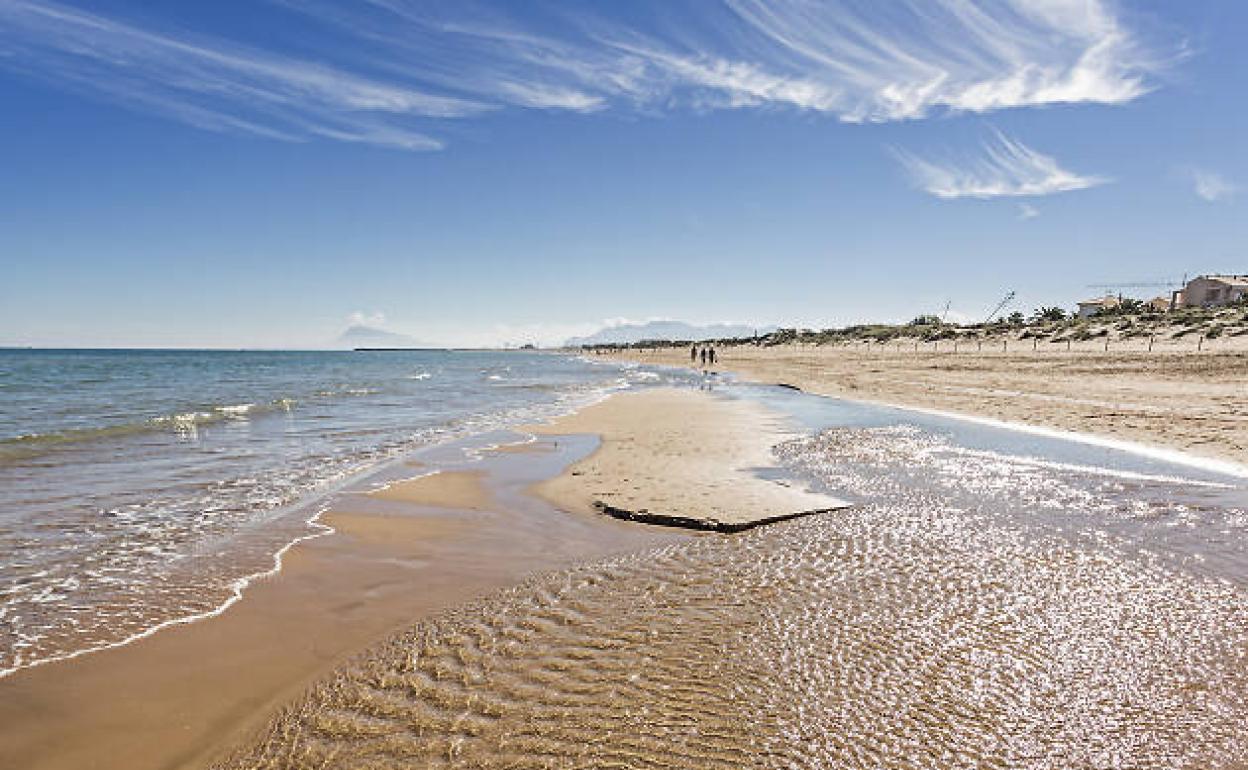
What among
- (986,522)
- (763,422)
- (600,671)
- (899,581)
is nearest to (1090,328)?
(763,422)

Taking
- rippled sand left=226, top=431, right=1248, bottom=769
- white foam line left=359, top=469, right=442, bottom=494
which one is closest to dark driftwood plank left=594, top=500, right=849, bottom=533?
rippled sand left=226, top=431, right=1248, bottom=769

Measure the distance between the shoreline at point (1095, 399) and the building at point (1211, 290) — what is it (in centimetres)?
4272

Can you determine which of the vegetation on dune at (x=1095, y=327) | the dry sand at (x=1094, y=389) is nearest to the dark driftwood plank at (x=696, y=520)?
the dry sand at (x=1094, y=389)

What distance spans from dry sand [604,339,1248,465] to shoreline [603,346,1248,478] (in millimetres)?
31

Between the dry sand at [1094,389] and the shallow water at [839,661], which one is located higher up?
the dry sand at [1094,389]

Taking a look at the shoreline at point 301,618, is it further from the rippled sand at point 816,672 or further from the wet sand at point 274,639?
the rippled sand at point 816,672

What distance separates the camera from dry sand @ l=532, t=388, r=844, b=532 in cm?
888

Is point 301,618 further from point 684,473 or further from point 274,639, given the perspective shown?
point 684,473

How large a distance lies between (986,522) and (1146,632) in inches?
125

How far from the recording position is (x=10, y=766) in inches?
149

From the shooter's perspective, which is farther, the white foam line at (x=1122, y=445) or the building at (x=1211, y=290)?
the building at (x=1211, y=290)

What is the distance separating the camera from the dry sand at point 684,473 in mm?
8883

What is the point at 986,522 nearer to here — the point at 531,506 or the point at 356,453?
the point at 531,506

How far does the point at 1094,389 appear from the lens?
81.2 ft
